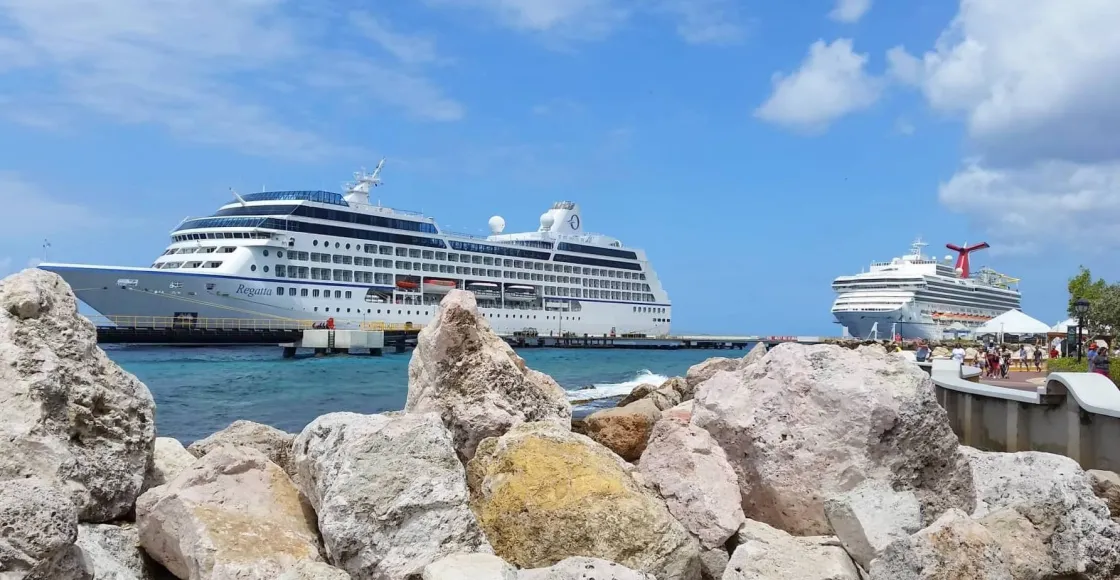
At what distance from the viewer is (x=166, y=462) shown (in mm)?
5812

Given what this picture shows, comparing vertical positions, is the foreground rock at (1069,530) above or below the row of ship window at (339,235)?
below

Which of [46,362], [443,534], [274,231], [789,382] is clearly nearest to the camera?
[443,534]

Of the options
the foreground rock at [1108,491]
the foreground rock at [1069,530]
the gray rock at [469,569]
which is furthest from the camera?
the foreground rock at [1108,491]

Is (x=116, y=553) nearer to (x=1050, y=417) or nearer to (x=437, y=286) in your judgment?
(x=1050, y=417)

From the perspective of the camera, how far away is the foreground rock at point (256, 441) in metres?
6.24

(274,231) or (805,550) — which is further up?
(274,231)

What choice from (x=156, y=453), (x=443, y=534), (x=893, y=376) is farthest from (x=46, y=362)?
(x=893, y=376)

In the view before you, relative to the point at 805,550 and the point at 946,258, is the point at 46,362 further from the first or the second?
the point at 946,258

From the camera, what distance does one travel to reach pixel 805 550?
4.14 metres

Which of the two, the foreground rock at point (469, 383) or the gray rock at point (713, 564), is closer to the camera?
the gray rock at point (713, 564)


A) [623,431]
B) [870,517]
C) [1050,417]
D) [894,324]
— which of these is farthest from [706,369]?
[894,324]

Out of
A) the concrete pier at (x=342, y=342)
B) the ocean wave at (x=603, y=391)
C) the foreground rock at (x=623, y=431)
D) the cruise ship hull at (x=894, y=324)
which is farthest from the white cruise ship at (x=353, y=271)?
the foreground rock at (x=623, y=431)

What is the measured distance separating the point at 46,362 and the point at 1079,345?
77.5 feet

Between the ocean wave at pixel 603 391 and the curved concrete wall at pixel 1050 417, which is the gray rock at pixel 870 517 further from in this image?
the ocean wave at pixel 603 391
